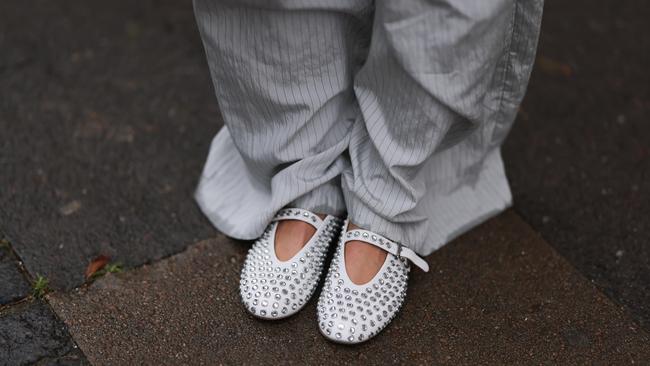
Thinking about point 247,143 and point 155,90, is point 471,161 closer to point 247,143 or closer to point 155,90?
point 247,143

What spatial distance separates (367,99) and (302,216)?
0.84 ft

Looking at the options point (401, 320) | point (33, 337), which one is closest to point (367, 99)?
point (401, 320)

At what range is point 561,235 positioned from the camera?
1636 millimetres

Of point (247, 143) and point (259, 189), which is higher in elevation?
point (247, 143)

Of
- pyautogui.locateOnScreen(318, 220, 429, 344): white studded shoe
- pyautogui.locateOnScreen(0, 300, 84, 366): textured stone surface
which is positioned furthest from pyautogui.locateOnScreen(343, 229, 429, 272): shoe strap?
pyautogui.locateOnScreen(0, 300, 84, 366): textured stone surface

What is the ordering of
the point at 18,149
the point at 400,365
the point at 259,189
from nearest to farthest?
1. the point at 400,365
2. the point at 259,189
3. the point at 18,149

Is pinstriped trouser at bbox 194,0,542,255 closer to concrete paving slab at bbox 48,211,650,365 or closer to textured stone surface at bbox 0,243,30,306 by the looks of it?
concrete paving slab at bbox 48,211,650,365

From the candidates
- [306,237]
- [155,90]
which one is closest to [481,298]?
[306,237]

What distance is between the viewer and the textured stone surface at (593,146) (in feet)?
5.24

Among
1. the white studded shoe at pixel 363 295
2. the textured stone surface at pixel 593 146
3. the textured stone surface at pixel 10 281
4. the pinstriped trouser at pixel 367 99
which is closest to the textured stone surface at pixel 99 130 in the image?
the textured stone surface at pixel 10 281

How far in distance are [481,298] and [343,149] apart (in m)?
0.38

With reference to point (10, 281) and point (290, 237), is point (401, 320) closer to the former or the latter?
point (290, 237)

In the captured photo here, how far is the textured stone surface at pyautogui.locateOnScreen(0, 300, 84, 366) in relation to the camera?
4.25ft

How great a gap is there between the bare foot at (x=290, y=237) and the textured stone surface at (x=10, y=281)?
47cm
